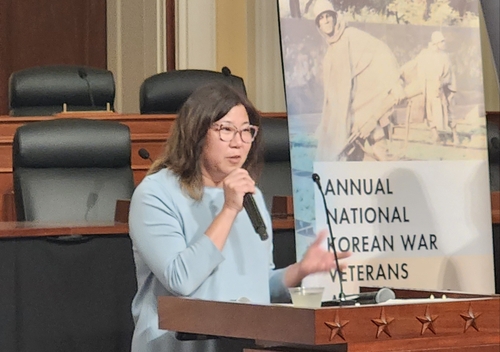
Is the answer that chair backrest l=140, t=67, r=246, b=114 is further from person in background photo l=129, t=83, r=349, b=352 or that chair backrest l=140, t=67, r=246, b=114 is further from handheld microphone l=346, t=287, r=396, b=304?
handheld microphone l=346, t=287, r=396, b=304

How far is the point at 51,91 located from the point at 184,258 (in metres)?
3.92

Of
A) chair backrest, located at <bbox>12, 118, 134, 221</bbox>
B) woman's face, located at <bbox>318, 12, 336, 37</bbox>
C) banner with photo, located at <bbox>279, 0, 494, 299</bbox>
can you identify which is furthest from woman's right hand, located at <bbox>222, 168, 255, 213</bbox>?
chair backrest, located at <bbox>12, 118, 134, 221</bbox>

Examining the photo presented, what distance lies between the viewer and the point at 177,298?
2.24 m

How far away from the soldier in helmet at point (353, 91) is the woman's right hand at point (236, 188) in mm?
899

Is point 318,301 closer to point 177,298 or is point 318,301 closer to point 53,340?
point 177,298

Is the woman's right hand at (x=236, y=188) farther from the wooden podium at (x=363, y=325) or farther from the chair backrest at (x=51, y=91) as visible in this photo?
the chair backrest at (x=51, y=91)

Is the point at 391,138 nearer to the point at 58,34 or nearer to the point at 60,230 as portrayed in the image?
the point at 60,230

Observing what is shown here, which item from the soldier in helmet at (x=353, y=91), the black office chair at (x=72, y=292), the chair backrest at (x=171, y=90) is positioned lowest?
the black office chair at (x=72, y=292)

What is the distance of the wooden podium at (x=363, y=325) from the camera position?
1906 mm

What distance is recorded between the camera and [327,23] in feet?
11.0

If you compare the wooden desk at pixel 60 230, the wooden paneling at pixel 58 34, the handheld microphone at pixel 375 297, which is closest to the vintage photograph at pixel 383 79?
the wooden desk at pixel 60 230

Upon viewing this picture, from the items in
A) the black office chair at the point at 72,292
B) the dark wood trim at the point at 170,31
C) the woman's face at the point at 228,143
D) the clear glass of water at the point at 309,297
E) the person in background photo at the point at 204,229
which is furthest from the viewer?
the dark wood trim at the point at 170,31

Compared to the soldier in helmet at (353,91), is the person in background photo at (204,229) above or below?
below

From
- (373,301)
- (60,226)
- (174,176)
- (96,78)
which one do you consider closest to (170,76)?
(96,78)
